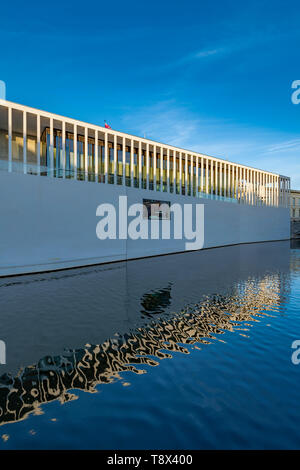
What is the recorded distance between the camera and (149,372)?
183 inches

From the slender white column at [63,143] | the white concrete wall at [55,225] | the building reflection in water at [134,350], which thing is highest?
the slender white column at [63,143]

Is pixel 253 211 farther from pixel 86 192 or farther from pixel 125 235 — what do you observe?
pixel 86 192

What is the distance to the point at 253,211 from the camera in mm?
38531

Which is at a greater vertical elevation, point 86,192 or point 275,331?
point 86,192

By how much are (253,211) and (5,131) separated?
3247 centimetres

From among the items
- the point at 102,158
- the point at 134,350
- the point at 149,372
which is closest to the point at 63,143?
the point at 102,158

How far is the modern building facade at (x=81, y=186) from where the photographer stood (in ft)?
46.9

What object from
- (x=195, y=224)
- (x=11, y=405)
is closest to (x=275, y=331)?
(x=11, y=405)

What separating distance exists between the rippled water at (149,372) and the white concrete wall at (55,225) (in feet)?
16.6

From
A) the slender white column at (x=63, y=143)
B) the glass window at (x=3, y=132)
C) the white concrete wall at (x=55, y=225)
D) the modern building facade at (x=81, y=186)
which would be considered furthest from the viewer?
the slender white column at (x=63, y=143)

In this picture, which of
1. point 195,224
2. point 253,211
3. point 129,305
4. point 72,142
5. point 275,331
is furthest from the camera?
point 253,211

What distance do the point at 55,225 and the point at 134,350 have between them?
39.0 feet

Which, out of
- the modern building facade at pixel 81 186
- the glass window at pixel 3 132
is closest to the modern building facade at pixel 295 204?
the modern building facade at pixel 81 186

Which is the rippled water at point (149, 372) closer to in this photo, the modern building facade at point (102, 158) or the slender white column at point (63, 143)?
the modern building facade at point (102, 158)
